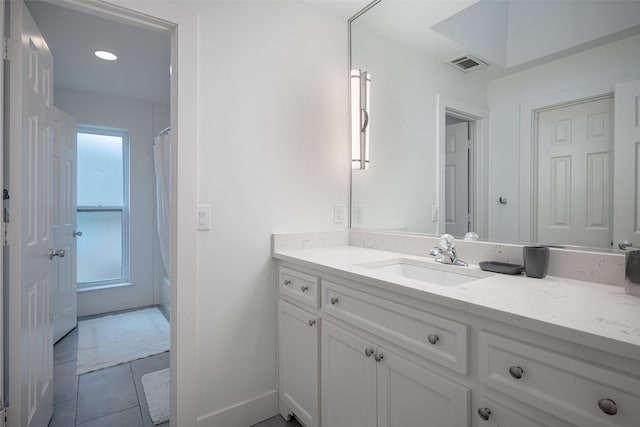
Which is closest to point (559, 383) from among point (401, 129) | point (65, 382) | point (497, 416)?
point (497, 416)

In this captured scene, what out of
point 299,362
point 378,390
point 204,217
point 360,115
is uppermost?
point 360,115

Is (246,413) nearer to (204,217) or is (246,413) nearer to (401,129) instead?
(204,217)

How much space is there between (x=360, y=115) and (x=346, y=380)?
149cm

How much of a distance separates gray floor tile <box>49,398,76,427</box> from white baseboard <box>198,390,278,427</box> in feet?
2.68

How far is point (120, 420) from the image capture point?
5.80 feet

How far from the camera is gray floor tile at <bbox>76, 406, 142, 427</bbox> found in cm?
173

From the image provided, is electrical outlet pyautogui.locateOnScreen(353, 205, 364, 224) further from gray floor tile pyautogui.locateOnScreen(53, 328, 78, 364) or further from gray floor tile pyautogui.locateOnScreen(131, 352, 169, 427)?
gray floor tile pyautogui.locateOnScreen(53, 328, 78, 364)

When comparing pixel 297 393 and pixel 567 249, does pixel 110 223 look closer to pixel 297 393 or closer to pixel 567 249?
pixel 297 393

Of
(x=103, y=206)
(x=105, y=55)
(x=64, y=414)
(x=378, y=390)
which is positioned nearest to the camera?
(x=378, y=390)

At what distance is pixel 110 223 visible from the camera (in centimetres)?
378

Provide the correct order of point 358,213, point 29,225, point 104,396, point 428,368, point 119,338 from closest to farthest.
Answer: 1. point 428,368
2. point 29,225
3. point 104,396
4. point 358,213
5. point 119,338

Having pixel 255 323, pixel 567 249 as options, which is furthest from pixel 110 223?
pixel 567 249

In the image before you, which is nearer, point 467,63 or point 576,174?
point 576,174

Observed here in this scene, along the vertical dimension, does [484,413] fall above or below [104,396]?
above
